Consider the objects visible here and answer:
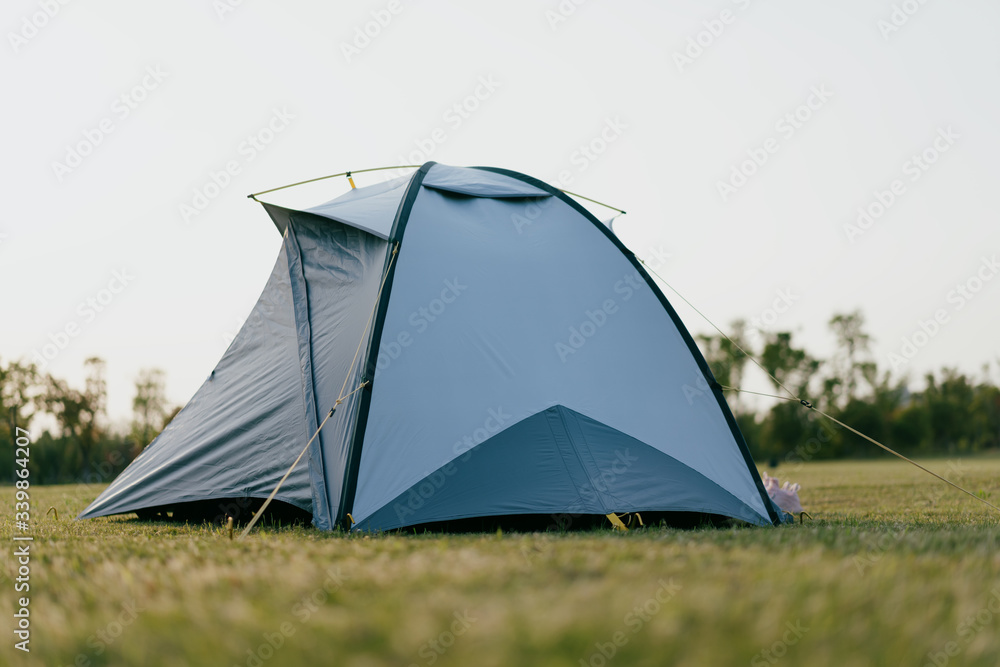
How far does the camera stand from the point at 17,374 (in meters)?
26.0

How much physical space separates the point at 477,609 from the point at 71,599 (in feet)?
4.49

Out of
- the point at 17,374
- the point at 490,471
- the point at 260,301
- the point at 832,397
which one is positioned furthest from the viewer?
the point at 832,397

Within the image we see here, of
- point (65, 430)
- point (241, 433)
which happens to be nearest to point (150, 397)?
point (65, 430)

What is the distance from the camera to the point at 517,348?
493 cm

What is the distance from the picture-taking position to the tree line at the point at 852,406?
44.8 meters

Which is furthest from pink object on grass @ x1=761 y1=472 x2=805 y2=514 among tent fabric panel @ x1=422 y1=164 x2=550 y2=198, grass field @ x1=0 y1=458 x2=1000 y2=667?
tent fabric panel @ x1=422 y1=164 x2=550 y2=198

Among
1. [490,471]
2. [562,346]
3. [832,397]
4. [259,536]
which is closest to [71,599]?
[259,536]

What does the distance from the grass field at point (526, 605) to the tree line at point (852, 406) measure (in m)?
42.0

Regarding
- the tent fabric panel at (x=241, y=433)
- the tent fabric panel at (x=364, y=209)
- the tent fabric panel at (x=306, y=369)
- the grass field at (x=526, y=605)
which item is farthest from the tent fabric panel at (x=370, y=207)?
the grass field at (x=526, y=605)

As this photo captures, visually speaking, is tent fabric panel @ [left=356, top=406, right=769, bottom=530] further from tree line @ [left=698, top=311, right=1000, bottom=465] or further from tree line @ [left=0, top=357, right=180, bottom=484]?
tree line @ [left=698, top=311, right=1000, bottom=465]

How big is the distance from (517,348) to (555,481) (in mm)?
891

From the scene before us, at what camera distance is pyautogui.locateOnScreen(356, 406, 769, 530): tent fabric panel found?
14.7 feet

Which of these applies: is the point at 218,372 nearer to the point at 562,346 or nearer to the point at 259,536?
the point at 259,536

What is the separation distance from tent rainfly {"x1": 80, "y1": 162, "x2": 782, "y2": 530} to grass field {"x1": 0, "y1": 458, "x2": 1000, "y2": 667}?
1.32 meters
